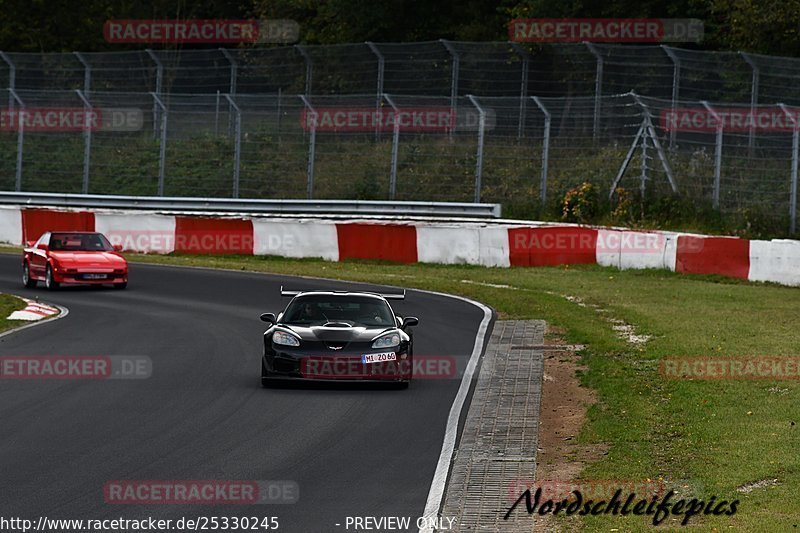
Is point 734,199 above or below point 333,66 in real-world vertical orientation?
below

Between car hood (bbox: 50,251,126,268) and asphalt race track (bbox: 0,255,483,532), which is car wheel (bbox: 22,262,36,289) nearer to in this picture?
car hood (bbox: 50,251,126,268)

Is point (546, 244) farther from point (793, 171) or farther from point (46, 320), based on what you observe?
point (46, 320)

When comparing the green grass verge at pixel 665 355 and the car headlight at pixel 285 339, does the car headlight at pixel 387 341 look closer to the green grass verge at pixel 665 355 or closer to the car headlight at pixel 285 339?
the car headlight at pixel 285 339

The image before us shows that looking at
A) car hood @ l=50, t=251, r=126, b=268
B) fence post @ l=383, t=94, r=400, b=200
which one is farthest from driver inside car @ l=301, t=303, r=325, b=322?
fence post @ l=383, t=94, r=400, b=200

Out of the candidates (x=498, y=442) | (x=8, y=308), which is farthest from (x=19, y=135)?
(x=498, y=442)

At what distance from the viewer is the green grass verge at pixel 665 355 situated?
10141mm

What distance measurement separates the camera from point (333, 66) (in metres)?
40.8

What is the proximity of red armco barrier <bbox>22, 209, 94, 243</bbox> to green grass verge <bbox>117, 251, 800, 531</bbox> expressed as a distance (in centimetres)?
349

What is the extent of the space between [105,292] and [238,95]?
13.3 meters

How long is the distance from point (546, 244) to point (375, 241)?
444cm

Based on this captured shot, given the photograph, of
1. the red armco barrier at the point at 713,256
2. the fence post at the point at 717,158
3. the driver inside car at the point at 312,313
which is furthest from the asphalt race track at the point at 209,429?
the fence post at the point at 717,158

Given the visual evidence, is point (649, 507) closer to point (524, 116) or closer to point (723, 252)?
point (723, 252)

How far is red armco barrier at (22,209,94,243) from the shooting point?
36031mm

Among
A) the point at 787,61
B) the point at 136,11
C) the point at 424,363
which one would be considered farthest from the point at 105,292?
the point at 136,11
